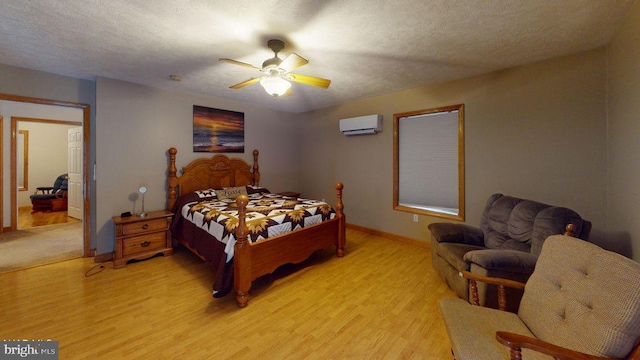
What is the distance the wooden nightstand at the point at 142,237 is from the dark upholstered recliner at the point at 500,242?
3.57m

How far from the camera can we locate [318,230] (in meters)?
3.12

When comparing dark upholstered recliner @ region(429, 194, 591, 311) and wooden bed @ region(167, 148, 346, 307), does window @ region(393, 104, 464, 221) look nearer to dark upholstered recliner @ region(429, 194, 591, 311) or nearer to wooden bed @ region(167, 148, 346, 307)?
dark upholstered recliner @ region(429, 194, 591, 311)

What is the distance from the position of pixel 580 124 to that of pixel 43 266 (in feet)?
21.3

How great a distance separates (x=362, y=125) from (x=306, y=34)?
7.54 ft

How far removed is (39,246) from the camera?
3660 millimetres

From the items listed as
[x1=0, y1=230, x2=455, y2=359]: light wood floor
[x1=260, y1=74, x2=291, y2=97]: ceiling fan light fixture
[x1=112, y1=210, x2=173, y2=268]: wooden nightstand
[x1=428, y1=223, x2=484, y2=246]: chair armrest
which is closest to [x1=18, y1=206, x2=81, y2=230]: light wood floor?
[x1=0, y1=230, x2=455, y2=359]: light wood floor

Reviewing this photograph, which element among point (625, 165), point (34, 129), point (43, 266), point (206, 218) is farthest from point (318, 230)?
point (34, 129)

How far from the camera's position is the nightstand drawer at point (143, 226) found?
10.2ft

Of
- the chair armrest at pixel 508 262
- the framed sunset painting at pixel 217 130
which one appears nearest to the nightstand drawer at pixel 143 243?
the framed sunset painting at pixel 217 130

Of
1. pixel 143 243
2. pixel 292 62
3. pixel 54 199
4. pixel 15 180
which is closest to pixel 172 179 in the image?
pixel 143 243

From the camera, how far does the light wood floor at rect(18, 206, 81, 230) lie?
4814mm

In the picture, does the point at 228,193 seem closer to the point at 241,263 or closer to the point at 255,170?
the point at 255,170

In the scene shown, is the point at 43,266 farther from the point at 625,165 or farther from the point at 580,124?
the point at 580,124

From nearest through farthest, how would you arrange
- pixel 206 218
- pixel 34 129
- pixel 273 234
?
pixel 273 234
pixel 206 218
pixel 34 129
